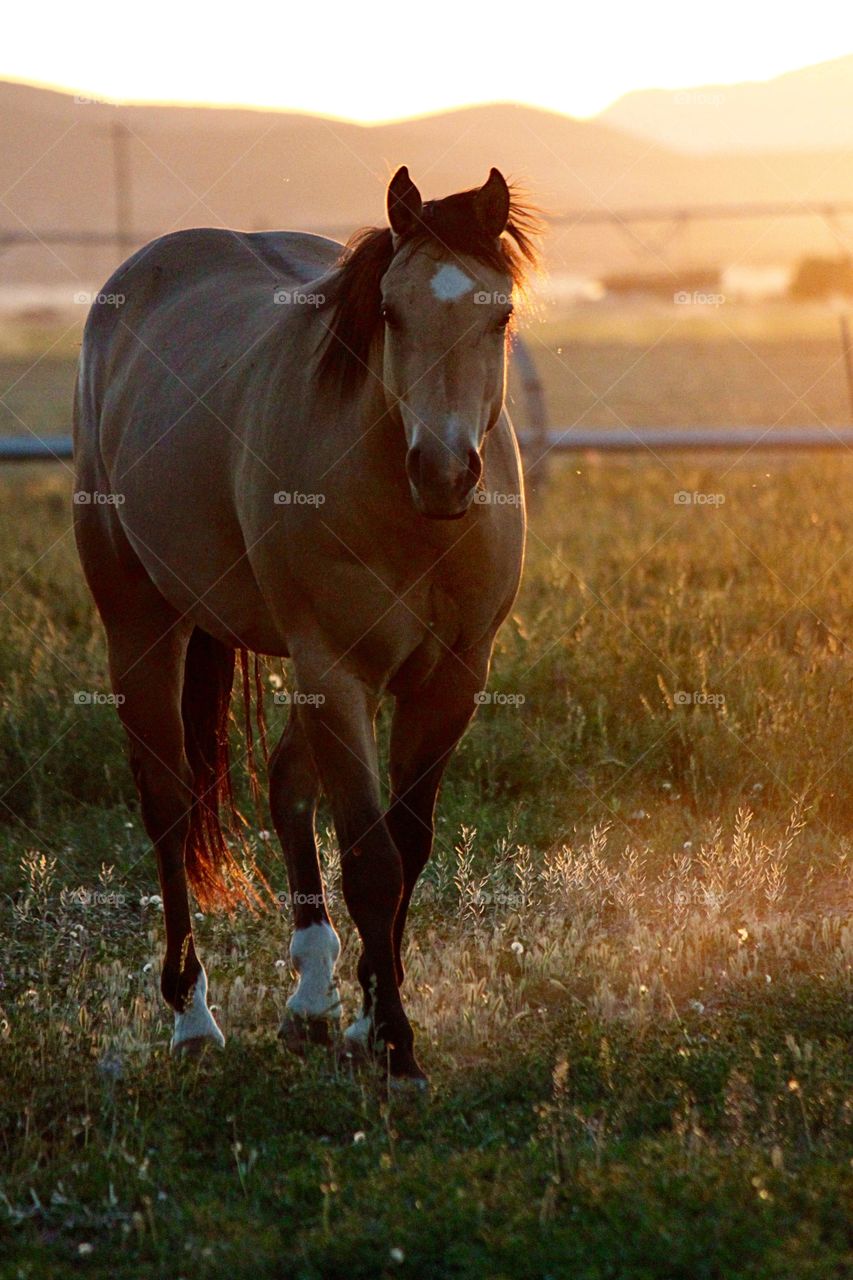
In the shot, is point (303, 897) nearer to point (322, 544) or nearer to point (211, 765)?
point (211, 765)

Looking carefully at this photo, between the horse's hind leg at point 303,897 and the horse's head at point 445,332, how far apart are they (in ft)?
4.24

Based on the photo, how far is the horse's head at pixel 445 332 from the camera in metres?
3.46

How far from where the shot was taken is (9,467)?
18625 millimetres

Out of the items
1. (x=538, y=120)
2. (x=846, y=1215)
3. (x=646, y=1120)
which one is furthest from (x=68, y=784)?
(x=538, y=120)

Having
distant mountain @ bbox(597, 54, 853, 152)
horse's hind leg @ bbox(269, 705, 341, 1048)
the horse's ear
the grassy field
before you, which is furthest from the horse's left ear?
distant mountain @ bbox(597, 54, 853, 152)

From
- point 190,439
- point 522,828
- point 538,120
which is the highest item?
point 538,120

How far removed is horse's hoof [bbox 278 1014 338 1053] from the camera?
416 cm

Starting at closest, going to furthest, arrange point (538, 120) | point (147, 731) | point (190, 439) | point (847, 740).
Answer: point (190, 439) → point (147, 731) → point (847, 740) → point (538, 120)

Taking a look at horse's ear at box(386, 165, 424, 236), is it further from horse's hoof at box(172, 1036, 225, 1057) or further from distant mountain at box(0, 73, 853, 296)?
distant mountain at box(0, 73, 853, 296)

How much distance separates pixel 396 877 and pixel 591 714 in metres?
2.70

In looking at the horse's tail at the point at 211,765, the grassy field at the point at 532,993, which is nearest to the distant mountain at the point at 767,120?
the grassy field at the point at 532,993

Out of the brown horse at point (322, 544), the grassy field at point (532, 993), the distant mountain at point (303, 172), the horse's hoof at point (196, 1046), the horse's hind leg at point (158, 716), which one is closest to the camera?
the grassy field at point (532, 993)

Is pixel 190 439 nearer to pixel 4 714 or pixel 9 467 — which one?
pixel 4 714

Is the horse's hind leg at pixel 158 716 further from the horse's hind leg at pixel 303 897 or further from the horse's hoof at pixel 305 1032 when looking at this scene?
the horse's hoof at pixel 305 1032
